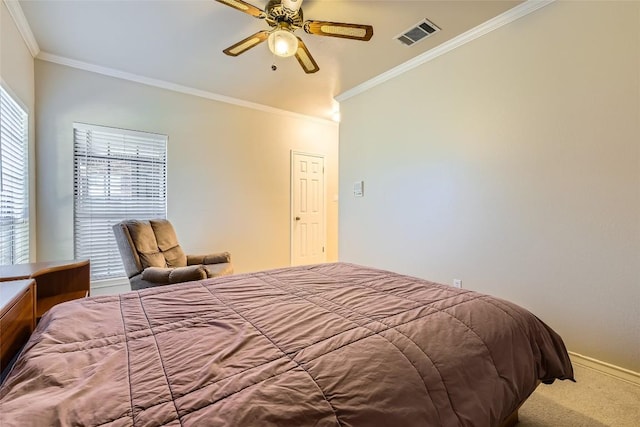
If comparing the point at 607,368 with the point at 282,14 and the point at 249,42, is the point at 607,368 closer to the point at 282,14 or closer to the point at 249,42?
the point at 282,14

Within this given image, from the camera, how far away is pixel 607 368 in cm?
200

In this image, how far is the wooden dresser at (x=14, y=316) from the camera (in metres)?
1.12

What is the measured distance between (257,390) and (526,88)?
9.17 feet

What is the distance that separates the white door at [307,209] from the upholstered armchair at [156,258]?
1.64 metres

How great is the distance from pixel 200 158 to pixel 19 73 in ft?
5.76

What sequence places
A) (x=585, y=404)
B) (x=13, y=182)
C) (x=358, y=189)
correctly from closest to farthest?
(x=585, y=404), (x=13, y=182), (x=358, y=189)

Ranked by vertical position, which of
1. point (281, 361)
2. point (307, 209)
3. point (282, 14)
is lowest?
point (281, 361)

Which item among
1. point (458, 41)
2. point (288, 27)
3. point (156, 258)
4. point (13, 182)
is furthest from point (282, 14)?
point (13, 182)

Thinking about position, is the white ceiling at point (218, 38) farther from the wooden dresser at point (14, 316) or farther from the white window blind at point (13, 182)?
the wooden dresser at point (14, 316)

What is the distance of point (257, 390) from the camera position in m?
0.75

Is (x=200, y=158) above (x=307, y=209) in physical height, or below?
above

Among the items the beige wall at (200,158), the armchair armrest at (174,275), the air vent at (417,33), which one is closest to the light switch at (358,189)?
the beige wall at (200,158)

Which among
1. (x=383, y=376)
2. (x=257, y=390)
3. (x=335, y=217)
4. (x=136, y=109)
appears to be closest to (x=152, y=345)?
(x=257, y=390)

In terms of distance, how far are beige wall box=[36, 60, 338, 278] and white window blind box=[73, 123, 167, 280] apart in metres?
0.08
